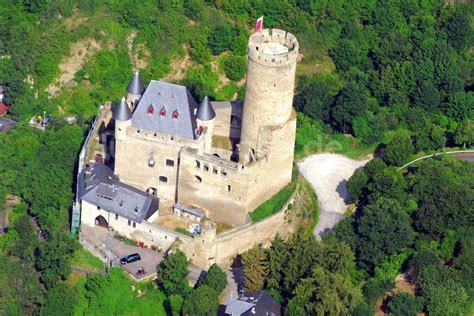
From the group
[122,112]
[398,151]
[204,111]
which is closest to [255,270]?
[204,111]

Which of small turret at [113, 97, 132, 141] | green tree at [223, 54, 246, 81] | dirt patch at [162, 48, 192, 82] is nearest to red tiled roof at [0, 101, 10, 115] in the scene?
dirt patch at [162, 48, 192, 82]

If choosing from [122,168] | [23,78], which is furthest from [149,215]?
[23,78]

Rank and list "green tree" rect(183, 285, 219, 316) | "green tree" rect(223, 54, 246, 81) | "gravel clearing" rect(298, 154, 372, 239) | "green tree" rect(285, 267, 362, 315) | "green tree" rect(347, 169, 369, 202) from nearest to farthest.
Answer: "green tree" rect(285, 267, 362, 315), "green tree" rect(183, 285, 219, 316), "gravel clearing" rect(298, 154, 372, 239), "green tree" rect(347, 169, 369, 202), "green tree" rect(223, 54, 246, 81)

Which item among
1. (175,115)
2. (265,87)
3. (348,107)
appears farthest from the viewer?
(348,107)

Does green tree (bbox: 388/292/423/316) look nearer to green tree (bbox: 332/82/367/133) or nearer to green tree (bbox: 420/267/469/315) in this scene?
green tree (bbox: 420/267/469/315)

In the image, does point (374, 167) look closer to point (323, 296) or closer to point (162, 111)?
point (162, 111)
